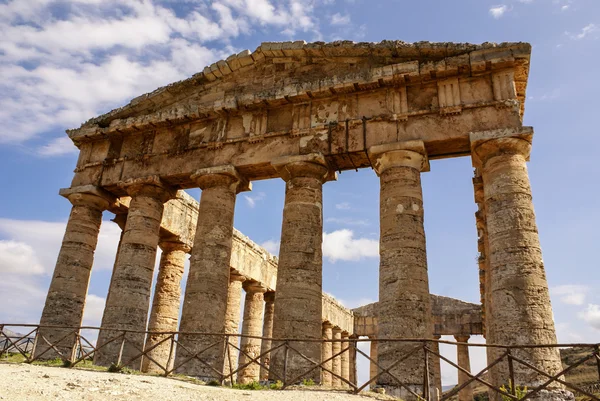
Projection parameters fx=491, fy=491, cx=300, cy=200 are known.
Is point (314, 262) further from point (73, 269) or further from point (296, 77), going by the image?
point (73, 269)

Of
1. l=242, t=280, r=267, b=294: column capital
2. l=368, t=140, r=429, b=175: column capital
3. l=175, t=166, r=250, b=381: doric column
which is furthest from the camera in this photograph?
l=242, t=280, r=267, b=294: column capital

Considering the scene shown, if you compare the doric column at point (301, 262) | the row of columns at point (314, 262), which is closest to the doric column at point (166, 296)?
the row of columns at point (314, 262)

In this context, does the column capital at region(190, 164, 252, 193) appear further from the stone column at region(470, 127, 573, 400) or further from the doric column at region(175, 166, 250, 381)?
the stone column at region(470, 127, 573, 400)

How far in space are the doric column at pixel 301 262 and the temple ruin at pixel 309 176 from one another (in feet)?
0.12

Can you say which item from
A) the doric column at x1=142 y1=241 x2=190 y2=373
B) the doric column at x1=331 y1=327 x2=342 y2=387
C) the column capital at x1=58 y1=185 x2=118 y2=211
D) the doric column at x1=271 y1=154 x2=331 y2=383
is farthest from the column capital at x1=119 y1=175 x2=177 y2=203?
the doric column at x1=331 y1=327 x2=342 y2=387

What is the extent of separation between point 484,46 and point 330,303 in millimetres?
17873

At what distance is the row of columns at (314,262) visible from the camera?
10742mm

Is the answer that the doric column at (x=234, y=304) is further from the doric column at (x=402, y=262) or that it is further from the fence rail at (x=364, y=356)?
the doric column at (x=402, y=262)

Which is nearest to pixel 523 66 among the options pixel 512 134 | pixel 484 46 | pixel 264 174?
pixel 484 46

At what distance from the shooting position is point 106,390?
7.94 meters

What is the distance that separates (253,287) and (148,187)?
28.9ft

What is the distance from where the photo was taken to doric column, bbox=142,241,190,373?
18.0 metres

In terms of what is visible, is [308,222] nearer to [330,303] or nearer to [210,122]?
[210,122]

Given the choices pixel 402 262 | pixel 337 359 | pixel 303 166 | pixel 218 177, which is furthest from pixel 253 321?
pixel 402 262
